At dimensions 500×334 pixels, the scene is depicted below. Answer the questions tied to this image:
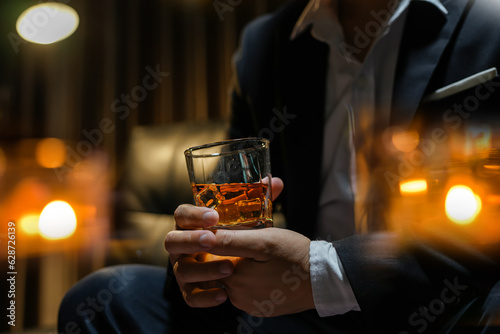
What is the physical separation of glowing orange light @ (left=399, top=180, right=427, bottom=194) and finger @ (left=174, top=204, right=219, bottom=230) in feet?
1.23

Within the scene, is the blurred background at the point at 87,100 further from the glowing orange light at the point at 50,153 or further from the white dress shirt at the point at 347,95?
the white dress shirt at the point at 347,95

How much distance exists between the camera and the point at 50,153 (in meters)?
1.55

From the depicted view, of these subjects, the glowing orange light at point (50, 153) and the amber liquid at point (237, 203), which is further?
the glowing orange light at point (50, 153)

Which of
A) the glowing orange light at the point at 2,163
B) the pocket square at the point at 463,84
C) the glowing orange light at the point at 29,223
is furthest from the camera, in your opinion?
the glowing orange light at the point at 2,163

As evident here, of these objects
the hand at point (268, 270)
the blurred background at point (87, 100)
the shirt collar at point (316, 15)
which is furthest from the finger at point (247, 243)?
the blurred background at point (87, 100)

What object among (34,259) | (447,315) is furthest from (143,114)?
(447,315)

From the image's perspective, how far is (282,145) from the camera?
0.78 m

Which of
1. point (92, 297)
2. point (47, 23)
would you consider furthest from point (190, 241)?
point (47, 23)

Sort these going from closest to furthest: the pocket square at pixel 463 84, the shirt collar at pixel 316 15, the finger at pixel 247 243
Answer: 1. the finger at pixel 247 243
2. the pocket square at pixel 463 84
3. the shirt collar at pixel 316 15

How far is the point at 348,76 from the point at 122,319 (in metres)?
0.67

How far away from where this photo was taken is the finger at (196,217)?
430 mm

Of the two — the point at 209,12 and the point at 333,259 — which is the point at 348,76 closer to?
the point at 333,259

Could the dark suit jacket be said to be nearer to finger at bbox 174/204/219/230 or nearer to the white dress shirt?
the white dress shirt

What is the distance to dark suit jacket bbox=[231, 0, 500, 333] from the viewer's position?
1.49ft
